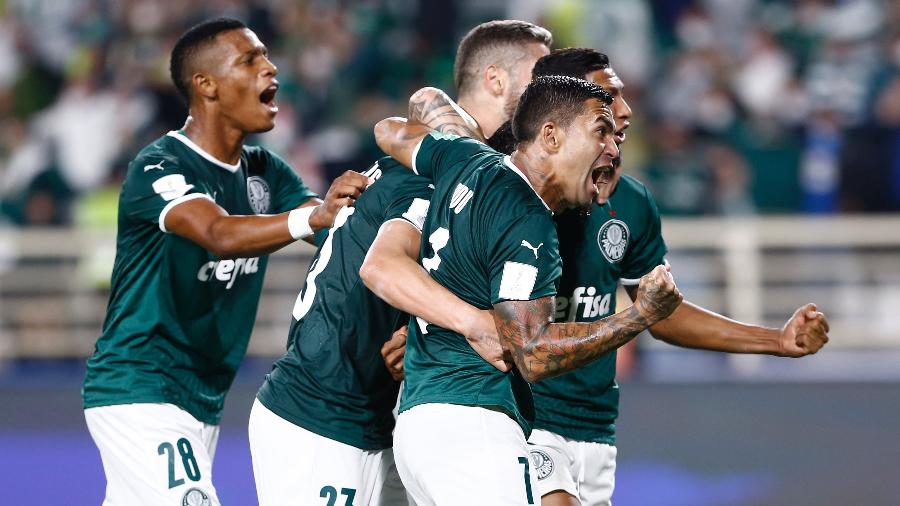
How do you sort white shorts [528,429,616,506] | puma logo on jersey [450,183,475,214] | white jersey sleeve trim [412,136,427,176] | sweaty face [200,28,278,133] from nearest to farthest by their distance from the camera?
puma logo on jersey [450,183,475,214] < white jersey sleeve trim [412,136,427,176] < white shorts [528,429,616,506] < sweaty face [200,28,278,133]

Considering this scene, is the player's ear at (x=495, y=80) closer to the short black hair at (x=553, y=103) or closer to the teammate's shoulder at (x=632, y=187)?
the teammate's shoulder at (x=632, y=187)

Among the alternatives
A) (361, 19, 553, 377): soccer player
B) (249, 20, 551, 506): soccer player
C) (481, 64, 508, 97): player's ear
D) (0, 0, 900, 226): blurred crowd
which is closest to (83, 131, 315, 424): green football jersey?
(249, 20, 551, 506): soccer player

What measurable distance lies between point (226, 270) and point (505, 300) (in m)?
1.77

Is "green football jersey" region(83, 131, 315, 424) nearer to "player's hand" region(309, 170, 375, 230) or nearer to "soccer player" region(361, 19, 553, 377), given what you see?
"player's hand" region(309, 170, 375, 230)

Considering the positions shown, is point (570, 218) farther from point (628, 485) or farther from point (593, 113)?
point (628, 485)

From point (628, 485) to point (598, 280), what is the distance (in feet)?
11.0

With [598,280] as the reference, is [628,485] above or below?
below

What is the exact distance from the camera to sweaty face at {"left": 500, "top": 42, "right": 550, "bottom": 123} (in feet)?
16.7

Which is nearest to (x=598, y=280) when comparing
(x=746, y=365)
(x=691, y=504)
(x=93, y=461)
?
(x=691, y=504)

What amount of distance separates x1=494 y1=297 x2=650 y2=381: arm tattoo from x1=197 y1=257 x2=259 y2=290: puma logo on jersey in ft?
5.66

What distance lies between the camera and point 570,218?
484 centimetres

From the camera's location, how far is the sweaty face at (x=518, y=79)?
16.7 feet

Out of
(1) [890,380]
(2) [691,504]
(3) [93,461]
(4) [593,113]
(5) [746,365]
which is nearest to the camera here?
(4) [593,113]

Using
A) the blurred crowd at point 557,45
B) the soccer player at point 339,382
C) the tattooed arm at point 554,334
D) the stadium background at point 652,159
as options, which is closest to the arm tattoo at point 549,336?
the tattooed arm at point 554,334
